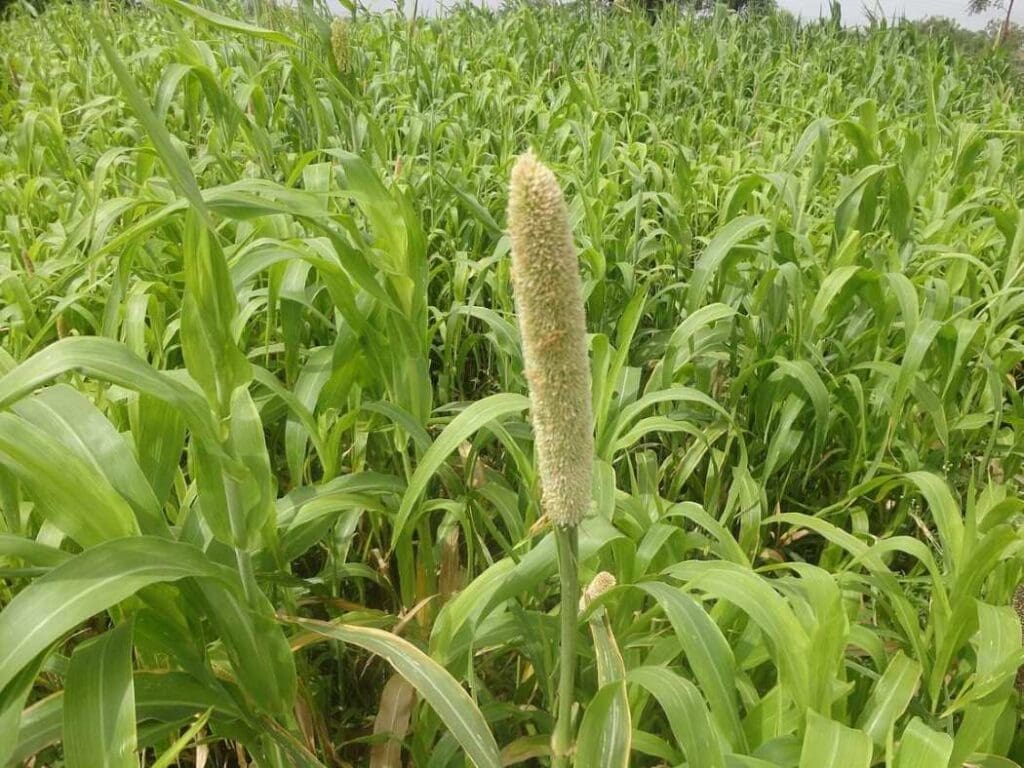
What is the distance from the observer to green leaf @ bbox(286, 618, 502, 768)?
2.94 feet

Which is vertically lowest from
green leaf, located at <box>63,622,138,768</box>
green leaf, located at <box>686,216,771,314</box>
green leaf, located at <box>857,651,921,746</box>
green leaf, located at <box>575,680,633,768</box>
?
green leaf, located at <box>857,651,921,746</box>

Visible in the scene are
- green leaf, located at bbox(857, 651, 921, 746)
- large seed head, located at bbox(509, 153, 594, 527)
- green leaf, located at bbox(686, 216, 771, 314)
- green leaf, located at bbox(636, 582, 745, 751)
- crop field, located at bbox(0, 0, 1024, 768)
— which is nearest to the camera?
large seed head, located at bbox(509, 153, 594, 527)

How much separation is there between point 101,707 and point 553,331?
646mm

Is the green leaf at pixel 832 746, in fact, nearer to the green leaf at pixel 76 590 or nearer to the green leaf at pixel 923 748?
the green leaf at pixel 923 748

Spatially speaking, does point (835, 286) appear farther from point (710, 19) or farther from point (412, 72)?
point (710, 19)

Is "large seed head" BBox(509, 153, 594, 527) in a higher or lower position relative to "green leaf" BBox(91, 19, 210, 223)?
lower

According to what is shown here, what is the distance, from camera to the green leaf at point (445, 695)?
2.94ft

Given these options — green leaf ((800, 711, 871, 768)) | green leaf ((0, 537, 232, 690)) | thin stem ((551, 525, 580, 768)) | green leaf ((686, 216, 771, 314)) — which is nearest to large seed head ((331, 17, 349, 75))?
green leaf ((686, 216, 771, 314))

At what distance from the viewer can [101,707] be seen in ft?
2.61

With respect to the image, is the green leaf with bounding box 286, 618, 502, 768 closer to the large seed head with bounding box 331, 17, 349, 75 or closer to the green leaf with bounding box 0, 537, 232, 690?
the green leaf with bounding box 0, 537, 232, 690

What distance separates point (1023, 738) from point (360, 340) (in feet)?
4.57

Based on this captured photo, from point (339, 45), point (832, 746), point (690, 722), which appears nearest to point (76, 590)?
point (690, 722)

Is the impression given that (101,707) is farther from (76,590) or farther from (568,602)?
(568,602)

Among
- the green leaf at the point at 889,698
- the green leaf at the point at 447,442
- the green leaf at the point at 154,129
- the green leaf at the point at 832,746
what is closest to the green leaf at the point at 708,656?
the green leaf at the point at 832,746
